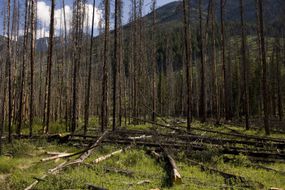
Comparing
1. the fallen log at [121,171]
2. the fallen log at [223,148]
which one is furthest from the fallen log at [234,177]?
the fallen log at [121,171]

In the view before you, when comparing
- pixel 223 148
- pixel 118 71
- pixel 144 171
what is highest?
pixel 118 71

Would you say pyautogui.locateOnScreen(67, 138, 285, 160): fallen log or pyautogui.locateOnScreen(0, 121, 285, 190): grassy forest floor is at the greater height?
pyautogui.locateOnScreen(67, 138, 285, 160): fallen log

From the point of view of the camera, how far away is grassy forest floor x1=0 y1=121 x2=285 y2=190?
696 cm

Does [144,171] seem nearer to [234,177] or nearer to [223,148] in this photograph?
[234,177]

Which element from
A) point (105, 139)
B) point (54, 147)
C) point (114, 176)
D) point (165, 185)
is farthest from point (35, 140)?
point (165, 185)

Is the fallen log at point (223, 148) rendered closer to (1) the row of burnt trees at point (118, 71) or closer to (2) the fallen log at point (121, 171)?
(1) the row of burnt trees at point (118, 71)

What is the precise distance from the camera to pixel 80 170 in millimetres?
8391

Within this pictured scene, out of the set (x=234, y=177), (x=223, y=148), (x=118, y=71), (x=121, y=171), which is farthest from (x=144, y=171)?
(x=118, y=71)

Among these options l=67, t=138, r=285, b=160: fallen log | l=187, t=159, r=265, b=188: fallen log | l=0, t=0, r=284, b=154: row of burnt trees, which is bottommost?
l=187, t=159, r=265, b=188: fallen log

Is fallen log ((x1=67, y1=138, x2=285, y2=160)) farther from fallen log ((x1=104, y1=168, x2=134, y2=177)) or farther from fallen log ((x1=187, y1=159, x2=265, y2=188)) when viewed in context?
fallen log ((x1=104, y1=168, x2=134, y2=177))

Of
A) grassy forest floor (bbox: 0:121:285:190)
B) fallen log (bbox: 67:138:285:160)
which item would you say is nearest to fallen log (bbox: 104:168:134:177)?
grassy forest floor (bbox: 0:121:285:190)

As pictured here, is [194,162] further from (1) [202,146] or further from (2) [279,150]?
(2) [279,150]

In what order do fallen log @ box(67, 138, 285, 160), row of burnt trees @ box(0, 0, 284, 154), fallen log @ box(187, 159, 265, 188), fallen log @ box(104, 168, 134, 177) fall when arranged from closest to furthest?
fallen log @ box(187, 159, 265, 188)
fallen log @ box(104, 168, 134, 177)
fallen log @ box(67, 138, 285, 160)
row of burnt trees @ box(0, 0, 284, 154)

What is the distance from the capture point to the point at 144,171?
8.34 metres
